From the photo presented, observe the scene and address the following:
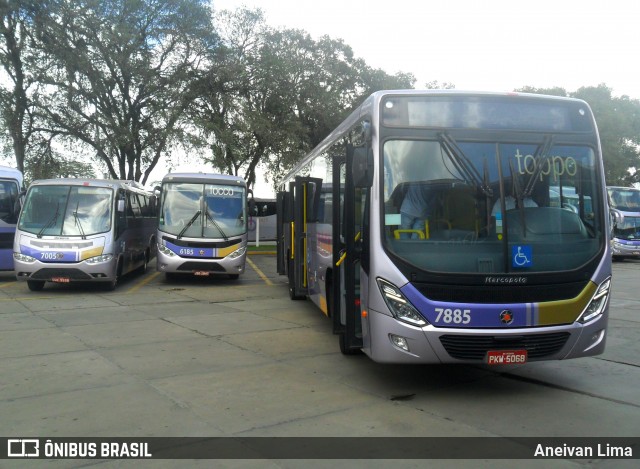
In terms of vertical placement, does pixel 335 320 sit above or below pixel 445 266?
below

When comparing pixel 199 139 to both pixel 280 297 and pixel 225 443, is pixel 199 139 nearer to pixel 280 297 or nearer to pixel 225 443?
pixel 280 297

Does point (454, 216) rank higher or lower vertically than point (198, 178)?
lower

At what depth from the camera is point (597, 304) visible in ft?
20.0

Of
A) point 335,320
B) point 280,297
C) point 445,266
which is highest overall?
point 445,266

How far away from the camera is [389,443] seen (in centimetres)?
486

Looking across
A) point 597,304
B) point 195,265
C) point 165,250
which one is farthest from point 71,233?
point 597,304

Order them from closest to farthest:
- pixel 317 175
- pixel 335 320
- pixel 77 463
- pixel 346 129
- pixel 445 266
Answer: pixel 77 463, pixel 445 266, pixel 335 320, pixel 346 129, pixel 317 175

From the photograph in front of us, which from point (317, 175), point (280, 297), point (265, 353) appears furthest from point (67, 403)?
point (280, 297)

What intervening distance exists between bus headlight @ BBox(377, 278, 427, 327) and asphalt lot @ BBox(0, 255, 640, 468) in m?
0.82

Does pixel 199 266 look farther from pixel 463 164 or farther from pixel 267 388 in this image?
pixel 463 164

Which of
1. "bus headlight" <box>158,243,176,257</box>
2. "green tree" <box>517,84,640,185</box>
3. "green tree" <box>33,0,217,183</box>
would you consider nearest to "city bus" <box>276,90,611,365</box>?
"bus headlight" <box>158,243,176,257</box>

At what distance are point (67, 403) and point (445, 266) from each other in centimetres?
382

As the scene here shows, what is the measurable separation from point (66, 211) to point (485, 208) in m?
11.1

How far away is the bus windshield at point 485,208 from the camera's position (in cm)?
593
